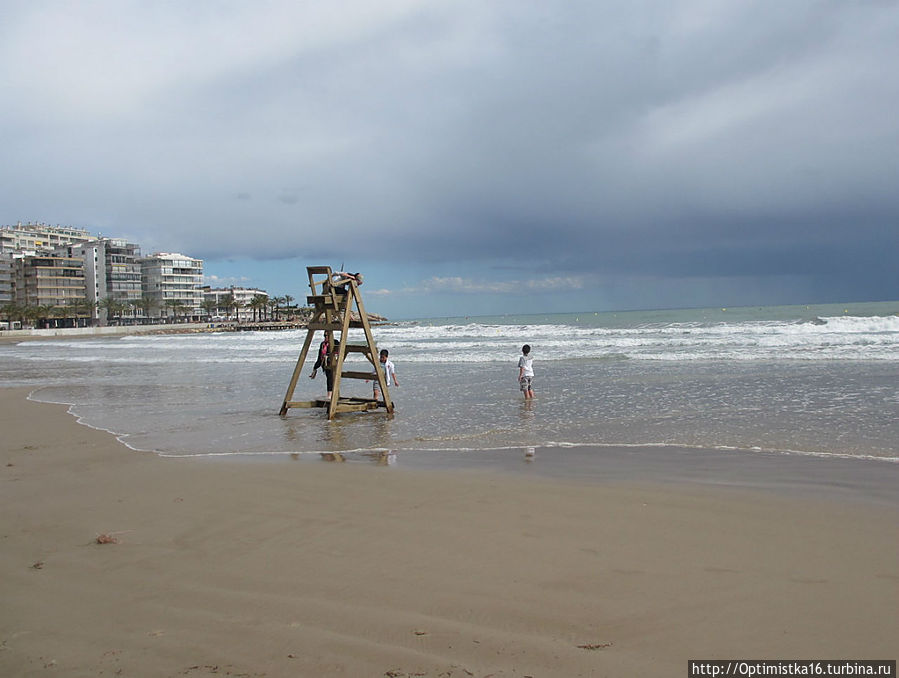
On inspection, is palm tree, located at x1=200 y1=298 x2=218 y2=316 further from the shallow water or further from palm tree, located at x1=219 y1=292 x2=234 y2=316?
the shallow water

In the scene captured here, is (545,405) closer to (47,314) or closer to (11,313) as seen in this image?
(11,313)

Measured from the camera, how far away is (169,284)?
155m

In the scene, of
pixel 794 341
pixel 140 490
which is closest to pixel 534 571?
pixel 140 490

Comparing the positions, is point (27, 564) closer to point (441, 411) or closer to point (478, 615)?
point (478, 615)

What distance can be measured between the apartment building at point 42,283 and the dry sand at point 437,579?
14029cm

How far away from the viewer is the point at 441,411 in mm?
13727

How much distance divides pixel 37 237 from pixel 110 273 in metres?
33.0

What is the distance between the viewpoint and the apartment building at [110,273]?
140 metres

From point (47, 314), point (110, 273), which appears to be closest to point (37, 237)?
point (110, 273)

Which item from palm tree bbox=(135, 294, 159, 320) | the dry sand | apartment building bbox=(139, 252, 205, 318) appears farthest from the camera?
apartment building bbox=(139, 252, 205, 318)

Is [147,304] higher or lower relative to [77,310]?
higher

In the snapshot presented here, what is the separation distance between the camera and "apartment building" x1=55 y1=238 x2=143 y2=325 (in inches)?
5522

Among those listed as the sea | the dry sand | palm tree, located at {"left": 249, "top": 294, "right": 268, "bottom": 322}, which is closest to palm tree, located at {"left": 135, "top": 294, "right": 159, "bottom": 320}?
palm tree, located at {"left": 249, "top": 294, "right": 268, "bottom": 322}

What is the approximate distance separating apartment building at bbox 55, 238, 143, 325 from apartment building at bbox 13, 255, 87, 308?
17.9 ft
